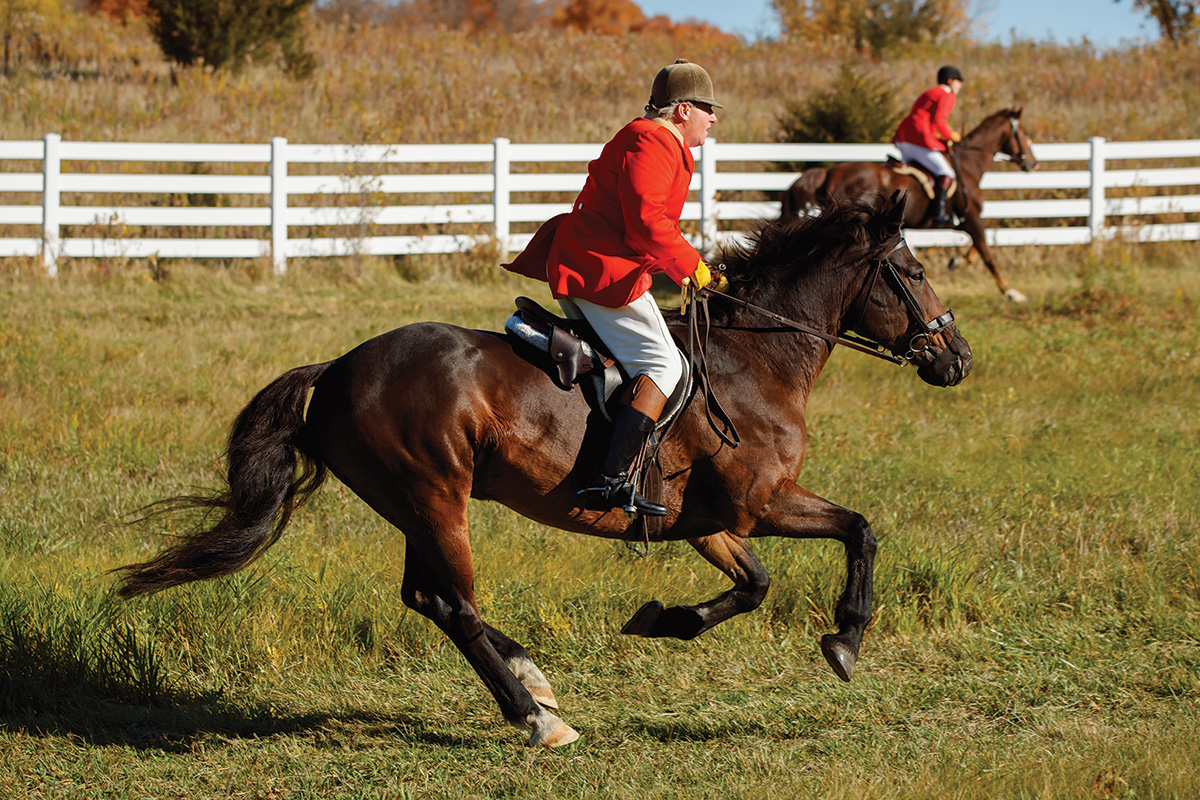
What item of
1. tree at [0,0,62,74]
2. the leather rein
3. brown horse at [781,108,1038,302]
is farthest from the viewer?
tree at [0,0,62,74]

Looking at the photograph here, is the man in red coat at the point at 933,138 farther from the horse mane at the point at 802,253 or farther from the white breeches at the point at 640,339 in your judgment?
the white breeches at the point at 640,339

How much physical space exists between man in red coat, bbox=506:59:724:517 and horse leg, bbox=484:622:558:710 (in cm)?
75

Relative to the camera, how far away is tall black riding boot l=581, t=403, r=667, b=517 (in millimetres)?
4781

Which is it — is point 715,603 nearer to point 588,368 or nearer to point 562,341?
point 588,368

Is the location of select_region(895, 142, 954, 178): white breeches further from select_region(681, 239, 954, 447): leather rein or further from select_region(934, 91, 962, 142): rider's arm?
select_region(681, 239, 954, 447): leather rein

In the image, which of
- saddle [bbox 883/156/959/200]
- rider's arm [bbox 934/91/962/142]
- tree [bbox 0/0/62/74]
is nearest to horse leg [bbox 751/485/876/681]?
saddle [bbox 883/156/959/200]

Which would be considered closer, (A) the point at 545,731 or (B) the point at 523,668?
(A) the point at 545,731

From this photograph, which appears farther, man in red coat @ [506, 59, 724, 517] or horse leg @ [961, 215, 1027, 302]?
horse leg @ [961, 215, 1027, 302]

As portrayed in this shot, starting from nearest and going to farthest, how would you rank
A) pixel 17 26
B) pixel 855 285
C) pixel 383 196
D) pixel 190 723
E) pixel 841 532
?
pixel 841 532
pixel 190 723
pixel 855 285
pixel 383 196
pixel 17 26

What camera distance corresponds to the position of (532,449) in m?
4.85

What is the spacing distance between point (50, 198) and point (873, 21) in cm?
2520

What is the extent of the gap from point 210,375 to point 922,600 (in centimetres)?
668

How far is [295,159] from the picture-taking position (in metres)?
16.2

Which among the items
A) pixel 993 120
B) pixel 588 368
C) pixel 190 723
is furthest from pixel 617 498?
pixel 993 120
